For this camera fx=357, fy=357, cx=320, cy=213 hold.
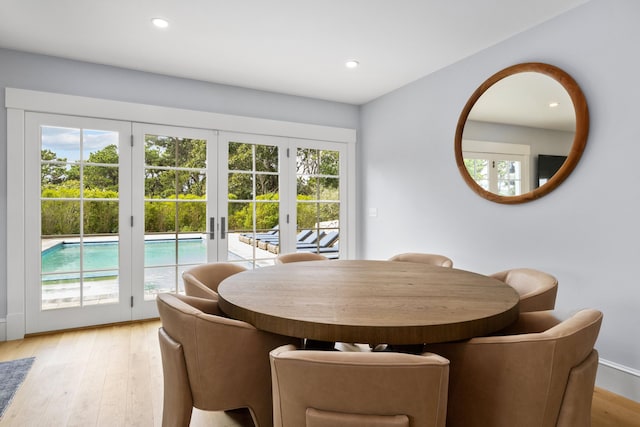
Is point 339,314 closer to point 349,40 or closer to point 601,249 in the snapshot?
point 601,249

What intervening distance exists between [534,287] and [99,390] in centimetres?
273

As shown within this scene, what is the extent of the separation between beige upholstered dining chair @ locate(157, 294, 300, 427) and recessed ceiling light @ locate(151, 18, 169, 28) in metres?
2.19

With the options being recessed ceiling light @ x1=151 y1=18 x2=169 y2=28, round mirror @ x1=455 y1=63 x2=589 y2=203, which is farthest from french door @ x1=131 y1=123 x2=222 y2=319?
round mirror @ x1=455 y1=63 x2=589 y2=203

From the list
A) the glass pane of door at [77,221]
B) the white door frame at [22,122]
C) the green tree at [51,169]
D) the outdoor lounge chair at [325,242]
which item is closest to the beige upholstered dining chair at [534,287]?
the outdoor lounge chair at [325,242]

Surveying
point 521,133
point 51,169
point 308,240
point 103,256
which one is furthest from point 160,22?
point 521,133

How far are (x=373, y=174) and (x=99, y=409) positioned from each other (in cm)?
360

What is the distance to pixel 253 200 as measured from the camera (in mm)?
4184

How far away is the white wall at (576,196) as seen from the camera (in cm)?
221

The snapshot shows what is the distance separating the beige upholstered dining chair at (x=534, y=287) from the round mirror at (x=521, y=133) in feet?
2.55

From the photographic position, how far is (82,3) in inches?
95.3

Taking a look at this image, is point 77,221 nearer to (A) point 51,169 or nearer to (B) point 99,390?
(A) point 51,169

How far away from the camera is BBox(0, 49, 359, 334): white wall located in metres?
3.12

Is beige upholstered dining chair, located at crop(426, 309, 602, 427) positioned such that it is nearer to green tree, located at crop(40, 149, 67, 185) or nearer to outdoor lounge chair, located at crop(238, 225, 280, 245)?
outdoor lounge chair, located at crop(238, 225, 280, 245)

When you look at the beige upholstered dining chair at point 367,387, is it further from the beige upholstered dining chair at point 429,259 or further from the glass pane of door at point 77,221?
the glass pane of door at point 77,221
